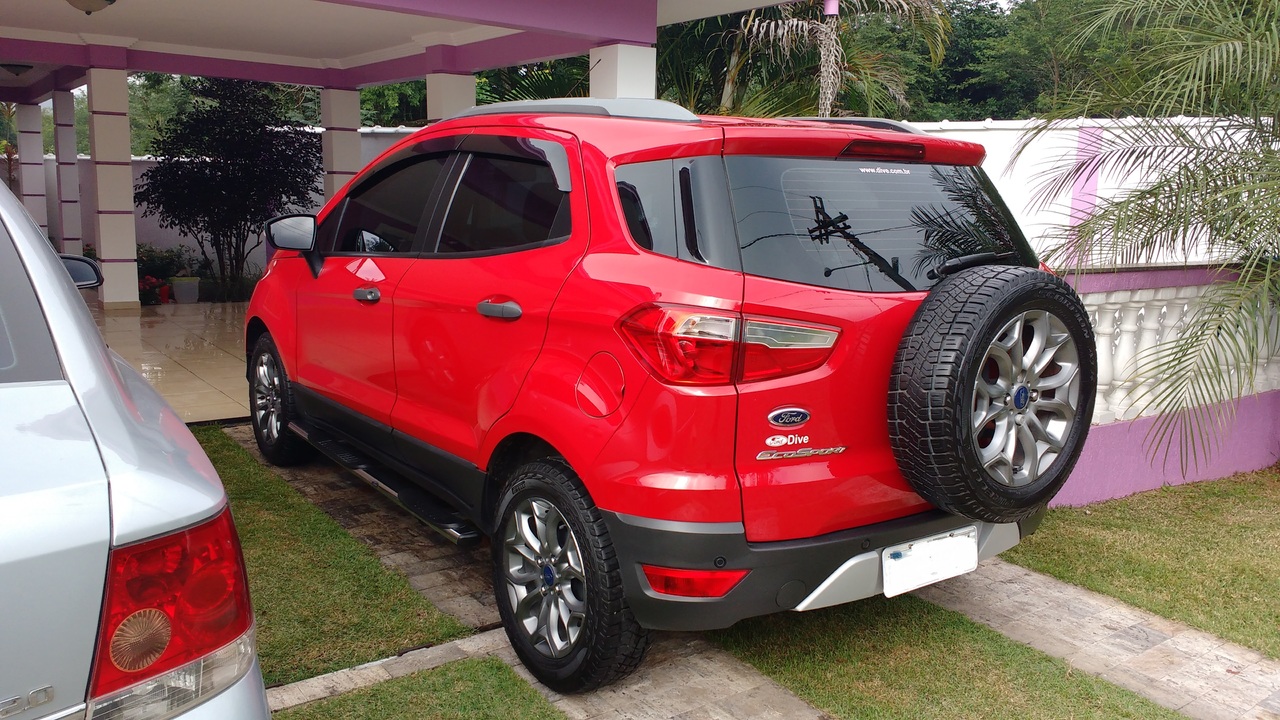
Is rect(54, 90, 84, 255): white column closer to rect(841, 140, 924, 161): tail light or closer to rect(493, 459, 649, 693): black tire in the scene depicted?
rect(493, 459, 649, 693): black tire

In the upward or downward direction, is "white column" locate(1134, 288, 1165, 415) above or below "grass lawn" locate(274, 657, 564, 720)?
above

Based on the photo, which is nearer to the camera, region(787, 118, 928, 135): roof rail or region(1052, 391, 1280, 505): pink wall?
region(787, 118, 928, 135): roof rail

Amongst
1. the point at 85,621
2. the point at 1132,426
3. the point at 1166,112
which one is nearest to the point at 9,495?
the point at 85,621

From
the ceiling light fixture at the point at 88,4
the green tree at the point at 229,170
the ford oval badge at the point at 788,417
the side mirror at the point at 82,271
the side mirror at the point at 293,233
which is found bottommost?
the ford oval badge at the point at 788,417

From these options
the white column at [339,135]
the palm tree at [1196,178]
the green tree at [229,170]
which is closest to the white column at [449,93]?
the white column at [339,135]

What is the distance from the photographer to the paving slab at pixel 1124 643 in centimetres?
317

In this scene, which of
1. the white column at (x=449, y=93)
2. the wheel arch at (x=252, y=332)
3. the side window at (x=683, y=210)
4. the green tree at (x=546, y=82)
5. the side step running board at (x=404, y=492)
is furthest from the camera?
the green tree at (x=546, y=82)

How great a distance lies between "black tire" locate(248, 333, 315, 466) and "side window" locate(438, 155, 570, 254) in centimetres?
179

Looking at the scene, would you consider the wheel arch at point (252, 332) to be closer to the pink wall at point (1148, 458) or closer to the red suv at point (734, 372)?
the red suv at point (734, 372)

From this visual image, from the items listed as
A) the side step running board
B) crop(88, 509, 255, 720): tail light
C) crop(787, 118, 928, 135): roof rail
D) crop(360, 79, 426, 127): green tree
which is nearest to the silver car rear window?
crop(88, 509, 255, 720): tail light

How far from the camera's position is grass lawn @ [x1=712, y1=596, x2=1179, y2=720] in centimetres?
302

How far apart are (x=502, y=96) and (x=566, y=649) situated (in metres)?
10.4

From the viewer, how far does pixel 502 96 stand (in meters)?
12.4

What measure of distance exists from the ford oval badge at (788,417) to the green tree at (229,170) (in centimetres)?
1284
